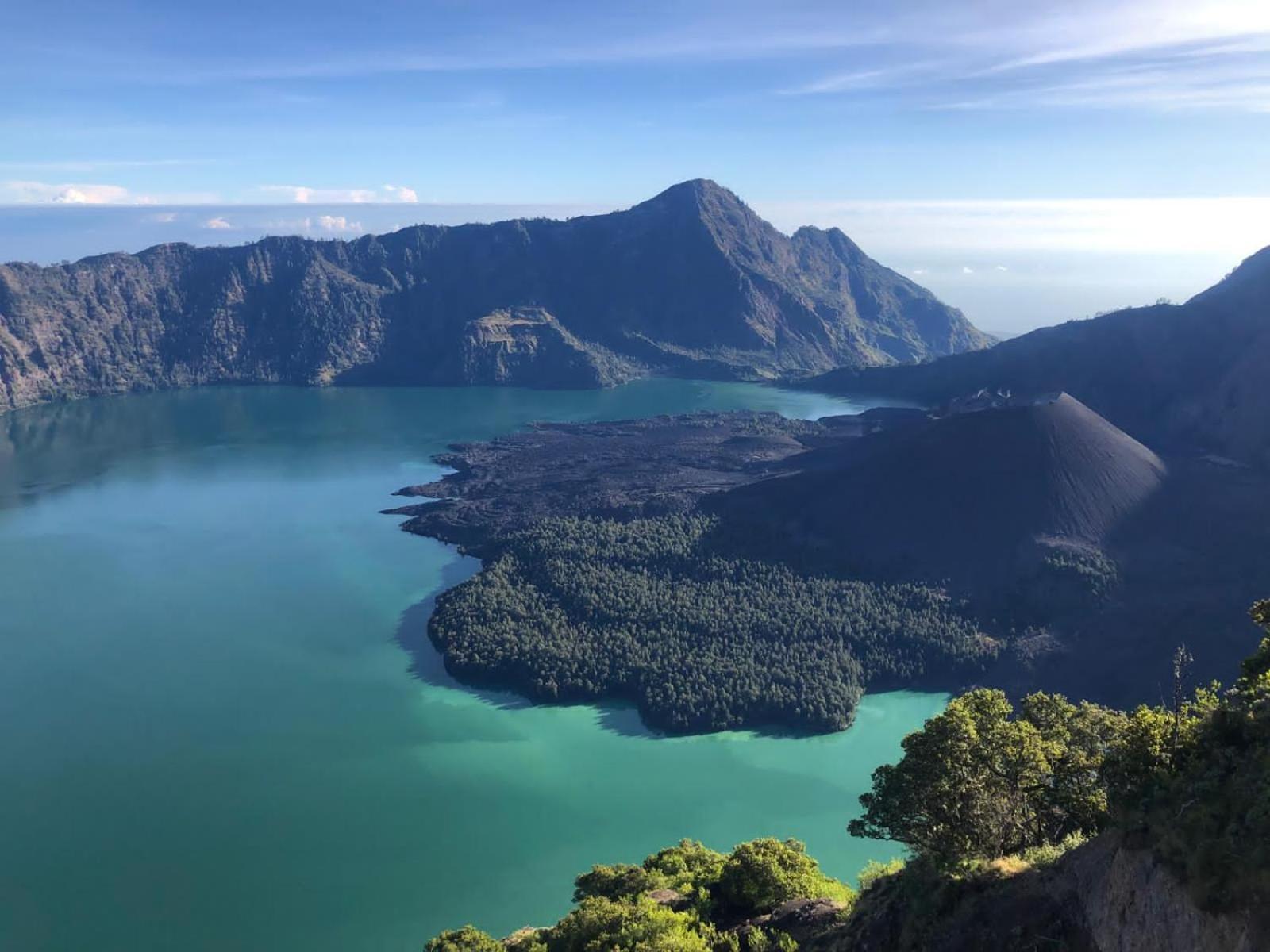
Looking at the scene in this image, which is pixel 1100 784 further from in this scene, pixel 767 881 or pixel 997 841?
pixel 767 881

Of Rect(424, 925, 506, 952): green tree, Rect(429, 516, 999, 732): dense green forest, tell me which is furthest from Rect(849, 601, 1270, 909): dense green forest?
Rect(429, 516, 999, 732): dense green forest

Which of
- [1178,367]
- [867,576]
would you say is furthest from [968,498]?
[1178,367]

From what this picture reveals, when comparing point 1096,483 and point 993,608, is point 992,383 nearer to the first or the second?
point 1096,483

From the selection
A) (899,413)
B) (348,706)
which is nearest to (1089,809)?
(348,706)

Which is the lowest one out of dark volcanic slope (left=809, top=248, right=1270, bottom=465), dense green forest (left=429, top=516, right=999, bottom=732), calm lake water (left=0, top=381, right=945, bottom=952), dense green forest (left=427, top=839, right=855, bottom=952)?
calm lake water (left=0, top=381, right=945, bottom=952)

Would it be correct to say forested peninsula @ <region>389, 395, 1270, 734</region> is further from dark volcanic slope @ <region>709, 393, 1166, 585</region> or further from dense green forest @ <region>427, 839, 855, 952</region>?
dense green forest @ <region>427, 839, 855, 952</region>

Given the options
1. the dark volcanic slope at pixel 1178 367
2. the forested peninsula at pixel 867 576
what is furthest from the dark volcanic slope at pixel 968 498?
the dark volcanic slope at pixel 1178 367

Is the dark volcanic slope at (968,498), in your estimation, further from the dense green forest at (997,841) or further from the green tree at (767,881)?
the dense green forest at (997,841)
